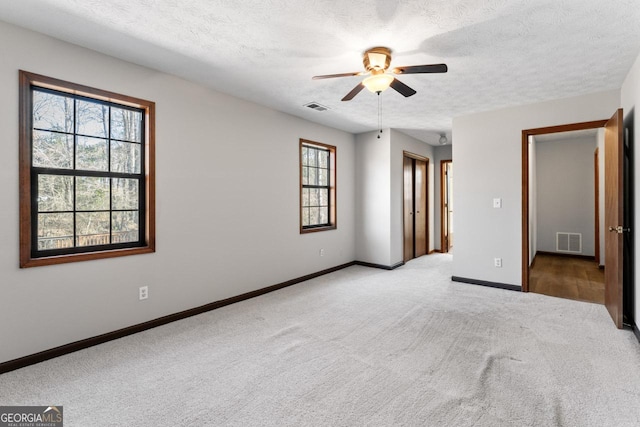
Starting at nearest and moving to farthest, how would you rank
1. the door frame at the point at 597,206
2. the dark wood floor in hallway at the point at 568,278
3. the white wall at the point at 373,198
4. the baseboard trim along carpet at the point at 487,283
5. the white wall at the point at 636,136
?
the white wall at the point at 636,136 < the dark wood floor in hallway at the point at 568,278 < the baseboard trim along carpet at the point at 487,283 < the white wall at the point at 373,198 < the door frame at the point at 597,206

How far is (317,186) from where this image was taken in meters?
5.32

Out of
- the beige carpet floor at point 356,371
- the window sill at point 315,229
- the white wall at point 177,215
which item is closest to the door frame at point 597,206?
the beige carpet floor at point 356,371

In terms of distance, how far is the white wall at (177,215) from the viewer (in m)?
2.35

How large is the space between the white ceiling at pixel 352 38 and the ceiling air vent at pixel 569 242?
4.07 metres

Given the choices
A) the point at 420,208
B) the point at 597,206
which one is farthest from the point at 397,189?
the point at 597,206

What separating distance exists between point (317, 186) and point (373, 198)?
1094mm

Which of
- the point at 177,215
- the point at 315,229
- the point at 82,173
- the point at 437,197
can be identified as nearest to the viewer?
the point at 82,173

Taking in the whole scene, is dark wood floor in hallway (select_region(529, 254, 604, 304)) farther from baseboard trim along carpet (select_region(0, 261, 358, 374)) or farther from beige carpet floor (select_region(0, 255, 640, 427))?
baseboard trim along carpet (select_region(0, 261, 358, 374))

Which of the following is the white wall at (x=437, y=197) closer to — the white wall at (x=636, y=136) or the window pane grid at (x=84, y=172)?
the white wall at (x=636, y=136)

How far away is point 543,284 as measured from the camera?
4.58 metres

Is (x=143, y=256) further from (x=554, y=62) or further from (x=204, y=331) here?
(x=554, y=62)

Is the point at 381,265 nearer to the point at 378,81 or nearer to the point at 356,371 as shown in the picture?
the point at 356,371

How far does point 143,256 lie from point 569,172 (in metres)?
7.82

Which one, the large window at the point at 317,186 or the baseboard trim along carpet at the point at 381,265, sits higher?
the large window at the point at 317,186
